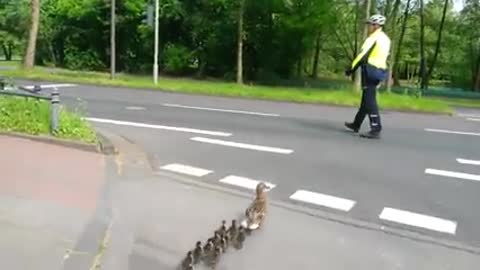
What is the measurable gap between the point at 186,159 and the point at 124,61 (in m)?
31.7

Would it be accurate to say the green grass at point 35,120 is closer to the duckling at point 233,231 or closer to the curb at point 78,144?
the curb at point 78,144

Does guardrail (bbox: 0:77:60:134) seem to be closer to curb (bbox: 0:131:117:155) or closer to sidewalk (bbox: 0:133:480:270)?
curb (bbox: 0:131:117:155)

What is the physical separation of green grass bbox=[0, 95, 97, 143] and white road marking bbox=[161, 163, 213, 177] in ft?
4.93

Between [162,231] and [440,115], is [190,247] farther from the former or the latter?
[440,115]

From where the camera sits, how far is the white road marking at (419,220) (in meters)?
5.27

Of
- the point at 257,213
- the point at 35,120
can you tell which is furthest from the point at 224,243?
the point at 35,120

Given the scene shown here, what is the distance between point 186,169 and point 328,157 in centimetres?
218

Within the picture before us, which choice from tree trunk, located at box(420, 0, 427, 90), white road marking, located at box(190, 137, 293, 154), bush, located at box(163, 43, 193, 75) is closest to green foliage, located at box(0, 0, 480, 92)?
bush, located at box(163, 43, 193, 75)

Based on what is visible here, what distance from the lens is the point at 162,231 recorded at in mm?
4902

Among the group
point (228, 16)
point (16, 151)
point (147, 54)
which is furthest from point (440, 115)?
point (147, 54)

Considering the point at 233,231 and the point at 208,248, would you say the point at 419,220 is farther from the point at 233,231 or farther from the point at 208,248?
the point at 208,248

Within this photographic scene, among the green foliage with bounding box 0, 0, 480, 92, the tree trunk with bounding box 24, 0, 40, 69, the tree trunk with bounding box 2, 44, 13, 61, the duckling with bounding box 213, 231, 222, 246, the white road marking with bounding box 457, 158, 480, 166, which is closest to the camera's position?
the duckling with bounding box 213, 231, 222, 246

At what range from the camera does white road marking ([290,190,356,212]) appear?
5864mm

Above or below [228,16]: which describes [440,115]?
below
